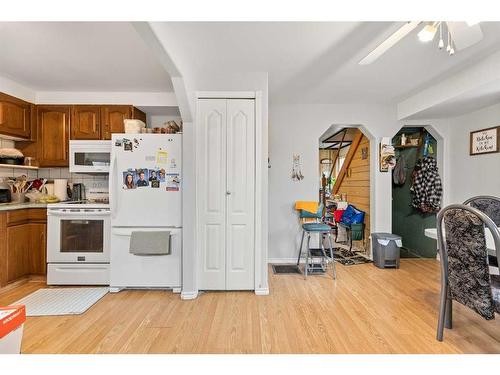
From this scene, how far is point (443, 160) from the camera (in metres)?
4.07

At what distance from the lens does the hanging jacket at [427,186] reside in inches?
159

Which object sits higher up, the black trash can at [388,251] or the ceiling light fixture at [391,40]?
the ceiling light fixture at [391,40]

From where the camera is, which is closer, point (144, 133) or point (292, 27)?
point (292, 27)

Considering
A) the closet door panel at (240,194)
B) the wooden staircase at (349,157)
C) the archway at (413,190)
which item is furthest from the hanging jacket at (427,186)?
the closet door panel at (240,194)

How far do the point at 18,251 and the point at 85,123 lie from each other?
5.43ft

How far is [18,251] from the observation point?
3.02 m

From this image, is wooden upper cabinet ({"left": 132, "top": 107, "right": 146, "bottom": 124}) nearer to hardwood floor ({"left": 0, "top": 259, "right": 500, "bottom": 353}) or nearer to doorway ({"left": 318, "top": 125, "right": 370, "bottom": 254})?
hardwood floor ({"left": 0, "top": 259, "right": 500, "bottom": 353})

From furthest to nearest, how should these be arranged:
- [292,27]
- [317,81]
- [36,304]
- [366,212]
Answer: [366,212] < [317,81] < [36,304] < [292,27]

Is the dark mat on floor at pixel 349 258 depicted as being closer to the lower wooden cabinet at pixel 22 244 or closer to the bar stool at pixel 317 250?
the bar stool at pixel 317 250

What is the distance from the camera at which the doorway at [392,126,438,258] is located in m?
4.29

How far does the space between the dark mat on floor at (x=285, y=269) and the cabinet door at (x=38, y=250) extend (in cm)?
275

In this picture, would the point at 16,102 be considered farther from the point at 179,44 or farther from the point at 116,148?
the point at 179,44

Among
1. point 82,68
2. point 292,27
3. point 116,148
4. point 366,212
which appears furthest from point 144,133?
point 366,212

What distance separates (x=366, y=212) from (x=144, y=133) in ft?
11.9
